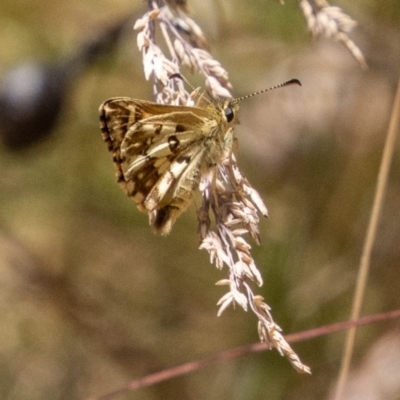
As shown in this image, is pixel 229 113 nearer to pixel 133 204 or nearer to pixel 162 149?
pixel 162 149

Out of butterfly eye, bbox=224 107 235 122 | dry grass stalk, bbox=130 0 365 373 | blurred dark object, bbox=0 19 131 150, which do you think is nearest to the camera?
dry grass stalk, bbox=130 0 365 373

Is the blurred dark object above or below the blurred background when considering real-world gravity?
above

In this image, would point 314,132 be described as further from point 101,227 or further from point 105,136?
point 105,136

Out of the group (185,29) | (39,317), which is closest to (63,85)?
(39,317)

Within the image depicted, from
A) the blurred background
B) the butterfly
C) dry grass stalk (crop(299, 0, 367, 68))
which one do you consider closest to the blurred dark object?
the blurred background

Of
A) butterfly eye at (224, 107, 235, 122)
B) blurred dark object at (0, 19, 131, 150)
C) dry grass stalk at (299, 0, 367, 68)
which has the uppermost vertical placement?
Result: dry grass stalk at (299, 0, 367, 68)

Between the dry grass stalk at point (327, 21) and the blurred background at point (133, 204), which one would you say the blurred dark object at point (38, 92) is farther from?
the dry grass stalk at point (327, 21)

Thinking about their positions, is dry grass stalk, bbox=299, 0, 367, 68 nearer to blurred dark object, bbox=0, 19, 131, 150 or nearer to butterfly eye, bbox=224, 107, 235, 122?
butterfly eye, bbox=224, 107, 235, 122

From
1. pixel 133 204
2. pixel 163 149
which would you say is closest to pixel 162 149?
pixel 163 149
